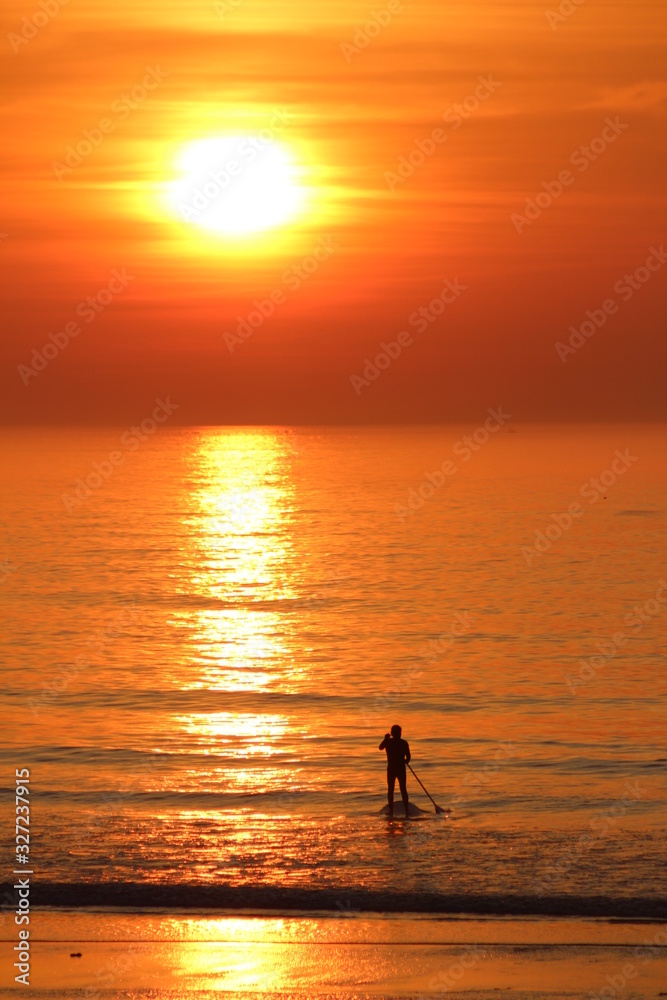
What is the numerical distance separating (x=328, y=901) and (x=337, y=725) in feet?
60.7

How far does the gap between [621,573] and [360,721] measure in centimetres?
5061

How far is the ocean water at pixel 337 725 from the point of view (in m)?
21.8

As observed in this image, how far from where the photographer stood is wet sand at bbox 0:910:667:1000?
15250mm

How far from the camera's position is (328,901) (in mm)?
20047

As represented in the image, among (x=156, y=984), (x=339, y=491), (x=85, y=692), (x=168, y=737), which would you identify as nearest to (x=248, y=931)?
(x=156, y=984)

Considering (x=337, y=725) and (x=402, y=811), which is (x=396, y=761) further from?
(x=337, y=725)

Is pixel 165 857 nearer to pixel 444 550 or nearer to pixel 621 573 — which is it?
pixel 621 573

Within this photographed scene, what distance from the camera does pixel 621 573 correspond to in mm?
85750

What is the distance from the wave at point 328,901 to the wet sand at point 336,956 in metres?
0.63
